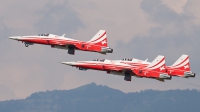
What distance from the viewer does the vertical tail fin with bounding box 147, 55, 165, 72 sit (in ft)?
529

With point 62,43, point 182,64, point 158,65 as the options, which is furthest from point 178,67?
point 62,43

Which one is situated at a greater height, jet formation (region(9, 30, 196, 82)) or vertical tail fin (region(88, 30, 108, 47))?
vertical tail fin (region(88, 30, 108, 47))

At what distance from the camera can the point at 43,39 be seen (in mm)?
161875

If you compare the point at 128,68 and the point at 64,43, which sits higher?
the point at 64,43

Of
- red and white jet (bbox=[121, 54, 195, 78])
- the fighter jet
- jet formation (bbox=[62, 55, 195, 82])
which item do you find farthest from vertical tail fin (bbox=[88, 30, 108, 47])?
red and white jet (bbox=[121, 54, 195, 78])

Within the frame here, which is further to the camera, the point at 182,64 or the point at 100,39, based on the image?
the point at 182,64

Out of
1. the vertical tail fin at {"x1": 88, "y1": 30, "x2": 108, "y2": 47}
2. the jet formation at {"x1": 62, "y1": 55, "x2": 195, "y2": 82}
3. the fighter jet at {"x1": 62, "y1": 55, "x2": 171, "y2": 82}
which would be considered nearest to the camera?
the fighter jet at {"x1": 62, "y1": 55, "x2": 171, "y2": 82}

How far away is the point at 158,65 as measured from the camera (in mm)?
162500

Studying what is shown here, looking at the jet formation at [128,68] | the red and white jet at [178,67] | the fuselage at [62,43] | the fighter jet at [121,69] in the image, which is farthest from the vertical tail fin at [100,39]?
the red and white jet at [178,67]

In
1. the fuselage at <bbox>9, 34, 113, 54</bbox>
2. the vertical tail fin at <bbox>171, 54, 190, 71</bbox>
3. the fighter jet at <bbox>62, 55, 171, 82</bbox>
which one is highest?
the fuselage at <bbox>9, 34, 113, 54</bbox>

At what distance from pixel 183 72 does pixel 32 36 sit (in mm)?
37345

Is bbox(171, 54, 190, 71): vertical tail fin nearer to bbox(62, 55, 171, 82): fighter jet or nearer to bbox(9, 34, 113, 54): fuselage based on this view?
bbox(62, 55, 171, 82): fighter jet

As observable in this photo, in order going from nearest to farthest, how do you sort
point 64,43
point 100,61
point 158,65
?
1. point 100,61
2. point 64,43
3. point 158,65

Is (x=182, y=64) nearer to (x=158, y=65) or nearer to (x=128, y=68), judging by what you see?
(x=158, y=65)
